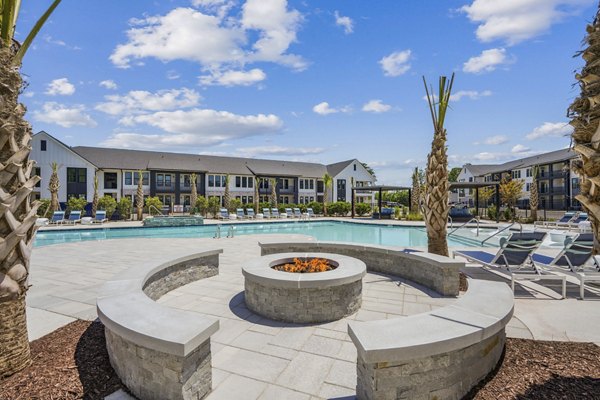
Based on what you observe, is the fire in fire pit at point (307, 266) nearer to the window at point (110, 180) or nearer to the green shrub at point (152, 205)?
the green shrub at point (152, 205)

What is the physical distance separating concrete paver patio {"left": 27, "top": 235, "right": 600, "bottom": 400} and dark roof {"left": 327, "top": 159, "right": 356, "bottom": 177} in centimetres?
3990

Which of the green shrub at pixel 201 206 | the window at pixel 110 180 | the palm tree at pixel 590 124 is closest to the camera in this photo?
the palm tree at pixel 590 124

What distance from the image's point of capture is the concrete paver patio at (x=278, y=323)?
3.15 metres

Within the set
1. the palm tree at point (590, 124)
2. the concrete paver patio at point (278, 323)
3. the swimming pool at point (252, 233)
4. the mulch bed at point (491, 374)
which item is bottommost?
the swimming pool at point (252, 233)

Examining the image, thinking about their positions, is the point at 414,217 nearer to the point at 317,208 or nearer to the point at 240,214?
the point at 317,208

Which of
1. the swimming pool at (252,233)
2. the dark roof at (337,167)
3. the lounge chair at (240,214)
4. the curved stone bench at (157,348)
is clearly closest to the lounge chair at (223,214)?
the lounge chair at (240,214)

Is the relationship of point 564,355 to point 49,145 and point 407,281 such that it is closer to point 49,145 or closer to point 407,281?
point 407,281

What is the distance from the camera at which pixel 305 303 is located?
4.77 m

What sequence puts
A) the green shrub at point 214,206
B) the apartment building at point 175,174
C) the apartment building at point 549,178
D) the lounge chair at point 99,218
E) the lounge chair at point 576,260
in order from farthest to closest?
the apartment building at point 549,178 → the apartment building at point 175,174 → the green shrub at point 214,206 → the lounge chair at point 99,218 → the lounge chair at point 576,260

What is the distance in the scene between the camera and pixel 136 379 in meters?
2.84

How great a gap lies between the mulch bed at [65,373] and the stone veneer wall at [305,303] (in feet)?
7.35

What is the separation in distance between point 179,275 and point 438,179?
248 inches

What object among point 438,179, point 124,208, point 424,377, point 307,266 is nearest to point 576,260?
point 438,179

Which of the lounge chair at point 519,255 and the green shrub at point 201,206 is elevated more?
the green shrub at point 201,206
